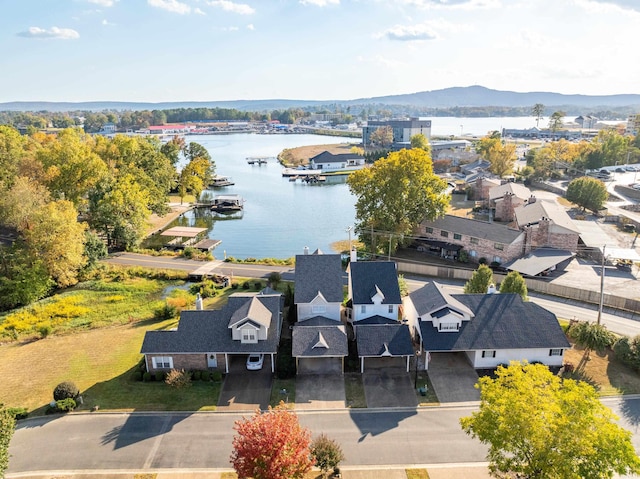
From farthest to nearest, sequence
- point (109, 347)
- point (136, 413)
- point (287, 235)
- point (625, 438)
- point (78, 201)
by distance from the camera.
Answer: point (287, 235), point (78, 201), point (109, 347), point (136, 413), point (625, 438)

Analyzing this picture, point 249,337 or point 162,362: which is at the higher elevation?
point 249,337

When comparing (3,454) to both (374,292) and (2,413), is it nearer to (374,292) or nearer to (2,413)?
(2,413)

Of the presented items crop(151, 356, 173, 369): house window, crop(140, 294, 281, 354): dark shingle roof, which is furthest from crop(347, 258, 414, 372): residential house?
crop(151, 356, 173, 369): house window

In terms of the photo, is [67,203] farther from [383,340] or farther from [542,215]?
[542,215]

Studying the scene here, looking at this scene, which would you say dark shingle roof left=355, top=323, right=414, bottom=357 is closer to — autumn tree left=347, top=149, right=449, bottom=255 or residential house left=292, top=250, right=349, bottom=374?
residential house left=292, top=250, right=349, bottom=374

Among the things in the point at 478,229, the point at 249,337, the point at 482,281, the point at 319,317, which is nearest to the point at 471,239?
the point at 478,229

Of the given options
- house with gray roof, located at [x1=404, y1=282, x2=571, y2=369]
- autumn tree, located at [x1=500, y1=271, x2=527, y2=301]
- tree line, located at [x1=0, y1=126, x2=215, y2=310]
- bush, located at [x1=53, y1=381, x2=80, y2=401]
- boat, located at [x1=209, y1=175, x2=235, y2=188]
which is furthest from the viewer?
boat, located at [x1=209, y1=175, x2=235, y2=188]

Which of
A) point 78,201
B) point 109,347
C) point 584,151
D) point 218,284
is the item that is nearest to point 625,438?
point 109,347
